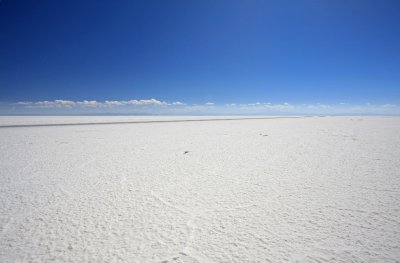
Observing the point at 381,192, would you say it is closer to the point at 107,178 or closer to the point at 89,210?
the point at 89,210

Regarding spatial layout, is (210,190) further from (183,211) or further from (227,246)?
(227,246)

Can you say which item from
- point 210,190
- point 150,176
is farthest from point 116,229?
point 150,176

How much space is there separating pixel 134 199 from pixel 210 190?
882 mm

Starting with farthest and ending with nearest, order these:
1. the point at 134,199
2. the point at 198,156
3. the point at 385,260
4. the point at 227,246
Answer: the point at 198,156
the point at 134,199
the point at 227,246
the point at 385,260

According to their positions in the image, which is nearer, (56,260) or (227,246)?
(56,260)

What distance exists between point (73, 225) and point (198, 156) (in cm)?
303

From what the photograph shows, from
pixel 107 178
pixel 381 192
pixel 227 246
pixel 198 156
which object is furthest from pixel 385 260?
pixel 198 156

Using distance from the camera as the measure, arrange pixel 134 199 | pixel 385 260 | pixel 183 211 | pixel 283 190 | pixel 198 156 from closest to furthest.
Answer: pixel 385 260, pixel 183 211, pixel 134 199, pixel 283 190, pixel 198 156

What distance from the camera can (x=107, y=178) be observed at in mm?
2928

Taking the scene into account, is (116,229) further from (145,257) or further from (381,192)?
(381,192)

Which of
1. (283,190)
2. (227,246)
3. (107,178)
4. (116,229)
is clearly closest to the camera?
(227,246)

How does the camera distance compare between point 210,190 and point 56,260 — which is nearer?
point 56,260

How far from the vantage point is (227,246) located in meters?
1.40

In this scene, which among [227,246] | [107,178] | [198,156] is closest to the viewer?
[227,246]
